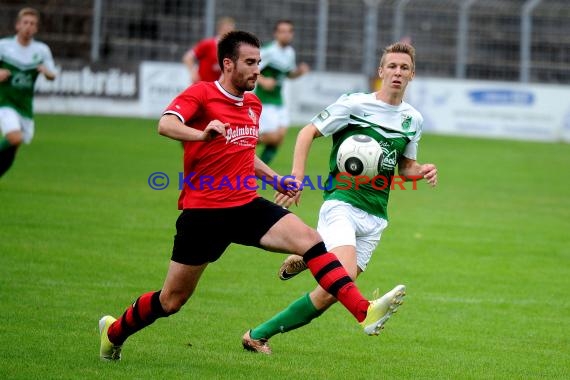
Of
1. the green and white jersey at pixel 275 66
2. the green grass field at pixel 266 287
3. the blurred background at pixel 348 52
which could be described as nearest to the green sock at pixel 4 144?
the green grass field at pixel 266 287

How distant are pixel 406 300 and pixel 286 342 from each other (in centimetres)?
200

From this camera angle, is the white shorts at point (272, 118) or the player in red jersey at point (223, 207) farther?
the white shorts at point (272, 118)

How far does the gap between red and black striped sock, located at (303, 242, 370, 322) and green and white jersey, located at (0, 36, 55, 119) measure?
8621 millimetres

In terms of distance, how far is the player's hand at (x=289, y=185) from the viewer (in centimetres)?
655

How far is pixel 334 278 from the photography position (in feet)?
20.3

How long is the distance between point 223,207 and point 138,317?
881mm

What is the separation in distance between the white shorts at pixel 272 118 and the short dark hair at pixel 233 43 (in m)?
10.9

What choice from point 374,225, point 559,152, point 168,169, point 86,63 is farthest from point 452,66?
point 374,225

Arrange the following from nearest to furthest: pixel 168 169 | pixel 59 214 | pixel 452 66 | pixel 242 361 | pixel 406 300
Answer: pixel 242 361 < pixel 406 300 < pixel 59 214 < pixel 168 169 < pixel 452 66

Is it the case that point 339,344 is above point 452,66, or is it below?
below

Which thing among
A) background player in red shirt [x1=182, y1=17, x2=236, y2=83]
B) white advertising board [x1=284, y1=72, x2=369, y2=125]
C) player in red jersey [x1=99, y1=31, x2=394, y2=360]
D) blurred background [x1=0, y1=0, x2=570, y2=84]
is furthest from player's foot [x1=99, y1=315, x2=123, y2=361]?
blurred background [x1=0, y1=0, x2=570, y2=84]

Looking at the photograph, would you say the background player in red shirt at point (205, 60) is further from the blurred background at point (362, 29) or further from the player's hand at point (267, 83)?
the blurred background at point (362, 29)

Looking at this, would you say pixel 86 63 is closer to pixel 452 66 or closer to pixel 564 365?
pixel 452 66

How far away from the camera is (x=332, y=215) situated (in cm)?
695
